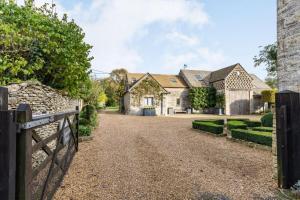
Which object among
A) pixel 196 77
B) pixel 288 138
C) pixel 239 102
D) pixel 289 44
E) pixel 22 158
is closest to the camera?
pixel 22 158

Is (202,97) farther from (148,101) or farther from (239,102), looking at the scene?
(148,101)

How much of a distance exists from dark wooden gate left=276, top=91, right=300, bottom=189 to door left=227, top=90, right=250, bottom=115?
27217mm

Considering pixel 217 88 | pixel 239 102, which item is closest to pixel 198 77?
pixel 217 88

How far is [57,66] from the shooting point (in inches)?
404

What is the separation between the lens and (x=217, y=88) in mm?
32031

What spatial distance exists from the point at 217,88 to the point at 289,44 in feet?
91.8

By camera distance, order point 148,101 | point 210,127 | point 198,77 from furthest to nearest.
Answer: point 198,77 < point 148,101 < point 210,127

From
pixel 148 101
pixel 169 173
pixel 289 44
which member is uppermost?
pixel 289 44

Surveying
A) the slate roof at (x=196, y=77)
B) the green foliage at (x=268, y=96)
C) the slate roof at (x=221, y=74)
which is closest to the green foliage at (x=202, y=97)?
the slate roof at (x=196, y=77)

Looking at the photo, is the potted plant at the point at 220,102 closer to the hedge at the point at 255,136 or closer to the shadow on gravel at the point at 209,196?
the hedge at the point at 255,136

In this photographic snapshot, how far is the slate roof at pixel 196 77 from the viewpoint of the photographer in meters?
33.8

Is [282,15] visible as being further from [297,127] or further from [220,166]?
[220,166]

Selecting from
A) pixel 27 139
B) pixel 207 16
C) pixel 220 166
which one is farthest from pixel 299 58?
pixel 207 16

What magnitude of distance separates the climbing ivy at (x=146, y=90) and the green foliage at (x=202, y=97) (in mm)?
5520
